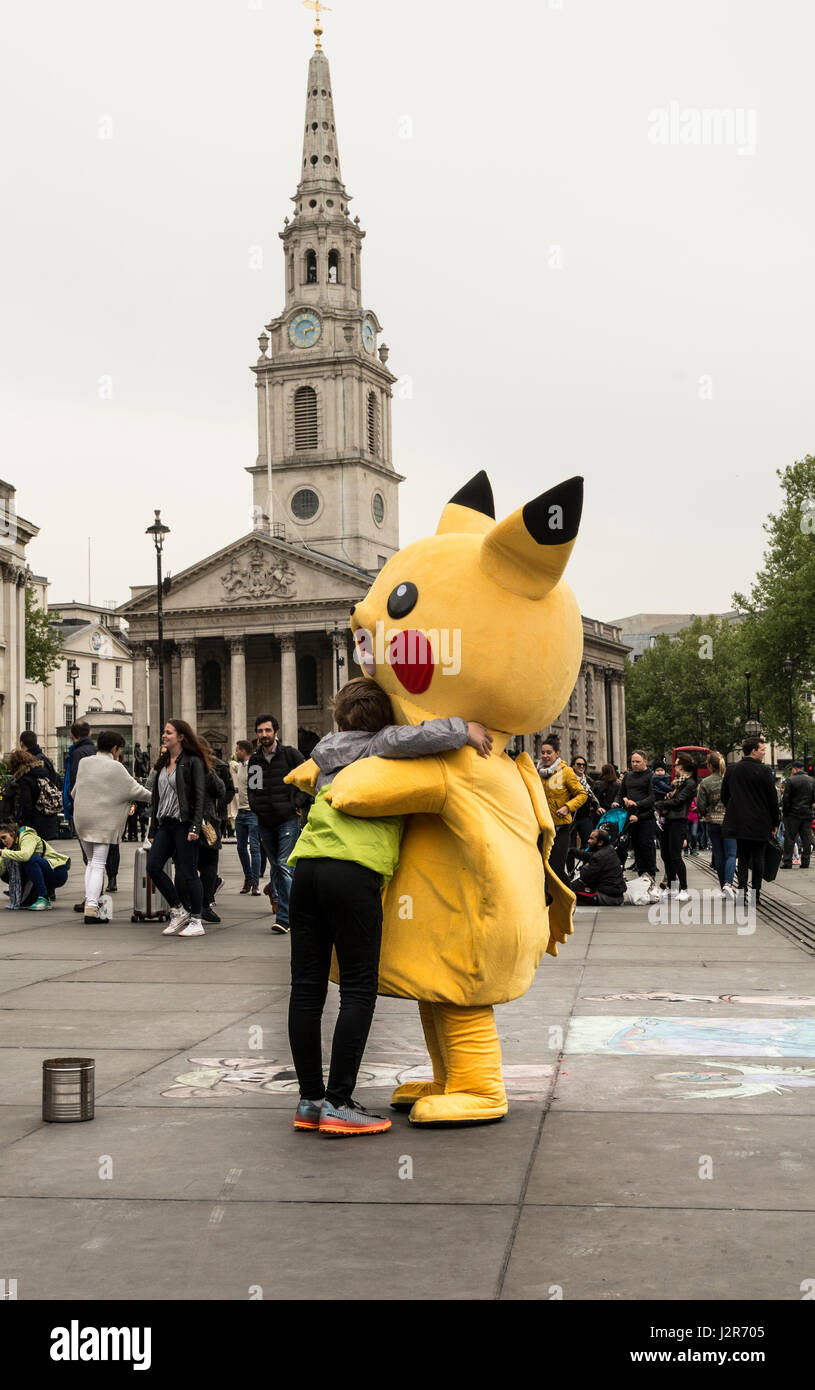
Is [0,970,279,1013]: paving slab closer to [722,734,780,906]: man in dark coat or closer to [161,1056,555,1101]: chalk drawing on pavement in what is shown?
[161,1056,555,1101]: chalk drawing on pavement

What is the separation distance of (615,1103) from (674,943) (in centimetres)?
662

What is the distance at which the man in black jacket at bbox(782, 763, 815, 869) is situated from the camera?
75.5ft

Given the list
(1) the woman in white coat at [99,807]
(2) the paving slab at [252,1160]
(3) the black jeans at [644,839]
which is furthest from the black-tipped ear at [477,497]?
(3) the black jeans at [644,839]

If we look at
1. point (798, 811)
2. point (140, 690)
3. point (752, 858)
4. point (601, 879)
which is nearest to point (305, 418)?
point (140, 690)

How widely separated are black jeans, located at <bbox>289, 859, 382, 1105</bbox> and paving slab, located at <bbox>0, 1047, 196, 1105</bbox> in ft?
3.63

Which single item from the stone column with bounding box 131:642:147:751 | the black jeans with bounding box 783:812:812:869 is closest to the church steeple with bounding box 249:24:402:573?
the stone column with bounding box 131:642:147:751

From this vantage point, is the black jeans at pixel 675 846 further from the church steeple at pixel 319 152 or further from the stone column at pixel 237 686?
the church steeple at pixel 319 152

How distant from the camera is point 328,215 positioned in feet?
302

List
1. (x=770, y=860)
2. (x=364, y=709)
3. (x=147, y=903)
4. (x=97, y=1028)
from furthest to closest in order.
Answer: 1. (x=770, y=860)
2. (x=147, y=903)
3. (x=97, y=1028)
4. (x=364, y=709)

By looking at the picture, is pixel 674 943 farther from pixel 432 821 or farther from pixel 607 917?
pixel 432 821

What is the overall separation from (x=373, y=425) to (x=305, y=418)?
14.5ft

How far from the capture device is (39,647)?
82.6m

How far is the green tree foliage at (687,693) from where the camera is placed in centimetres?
10625

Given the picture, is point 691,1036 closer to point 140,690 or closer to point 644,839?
point 644,839
